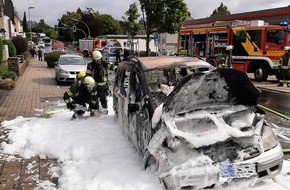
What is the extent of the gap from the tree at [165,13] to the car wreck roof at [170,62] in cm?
2043

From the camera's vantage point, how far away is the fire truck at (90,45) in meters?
45.4

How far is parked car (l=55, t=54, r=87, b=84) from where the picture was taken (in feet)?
48.6

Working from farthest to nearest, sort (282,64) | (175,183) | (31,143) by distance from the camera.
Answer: (282,64) < (31,143) < (175,183)

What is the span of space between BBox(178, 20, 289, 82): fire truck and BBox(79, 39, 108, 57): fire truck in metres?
27.0

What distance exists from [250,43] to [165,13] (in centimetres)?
996

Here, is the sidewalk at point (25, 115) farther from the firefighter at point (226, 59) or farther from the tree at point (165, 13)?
the tree at point (165, 13)

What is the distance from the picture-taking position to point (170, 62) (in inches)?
214

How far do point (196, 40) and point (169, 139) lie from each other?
60.2 feet

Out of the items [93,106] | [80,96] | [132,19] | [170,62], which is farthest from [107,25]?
[170,62]

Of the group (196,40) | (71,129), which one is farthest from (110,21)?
(71,129)

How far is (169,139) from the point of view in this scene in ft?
12.0

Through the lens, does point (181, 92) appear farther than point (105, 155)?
No

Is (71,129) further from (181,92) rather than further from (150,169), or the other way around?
(181,92)

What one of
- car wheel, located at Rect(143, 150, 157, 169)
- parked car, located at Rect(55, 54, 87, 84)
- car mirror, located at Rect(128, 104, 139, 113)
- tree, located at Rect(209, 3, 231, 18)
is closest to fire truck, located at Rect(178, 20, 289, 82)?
parked car, located at Rect(55, 54, 87, 84)
